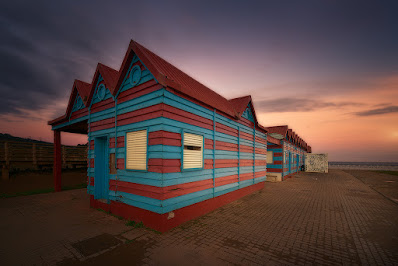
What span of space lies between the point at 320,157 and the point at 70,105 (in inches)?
1294

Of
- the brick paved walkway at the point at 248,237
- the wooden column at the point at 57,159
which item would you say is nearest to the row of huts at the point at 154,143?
the brick paved walkway at the point at 248,237

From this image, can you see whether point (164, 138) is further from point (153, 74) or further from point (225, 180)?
point (225, 180)

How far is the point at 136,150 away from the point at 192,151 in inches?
76.2

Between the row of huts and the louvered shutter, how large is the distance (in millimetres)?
33

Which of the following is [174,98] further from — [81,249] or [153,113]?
[81,249]

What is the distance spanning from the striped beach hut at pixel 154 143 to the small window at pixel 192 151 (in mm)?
33

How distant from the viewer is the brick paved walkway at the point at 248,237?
397 cm

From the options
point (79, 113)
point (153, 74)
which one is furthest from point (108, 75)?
point (153, 74)

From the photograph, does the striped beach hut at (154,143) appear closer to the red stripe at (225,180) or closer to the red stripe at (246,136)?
the red stripe at (225,180)

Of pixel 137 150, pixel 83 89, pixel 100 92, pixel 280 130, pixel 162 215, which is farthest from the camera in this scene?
pixel 280 130

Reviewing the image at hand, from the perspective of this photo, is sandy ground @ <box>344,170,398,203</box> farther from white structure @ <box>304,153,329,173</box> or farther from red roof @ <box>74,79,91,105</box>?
red roof @ <box>74,79,91,105</box>

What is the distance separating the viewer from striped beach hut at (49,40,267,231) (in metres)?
5.45

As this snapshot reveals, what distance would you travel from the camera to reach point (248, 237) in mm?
5043

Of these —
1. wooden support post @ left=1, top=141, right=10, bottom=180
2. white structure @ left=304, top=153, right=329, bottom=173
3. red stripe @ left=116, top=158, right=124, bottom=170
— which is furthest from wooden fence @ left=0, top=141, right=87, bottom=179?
white structure @ left=304, top=153, right=329, bottom=173
